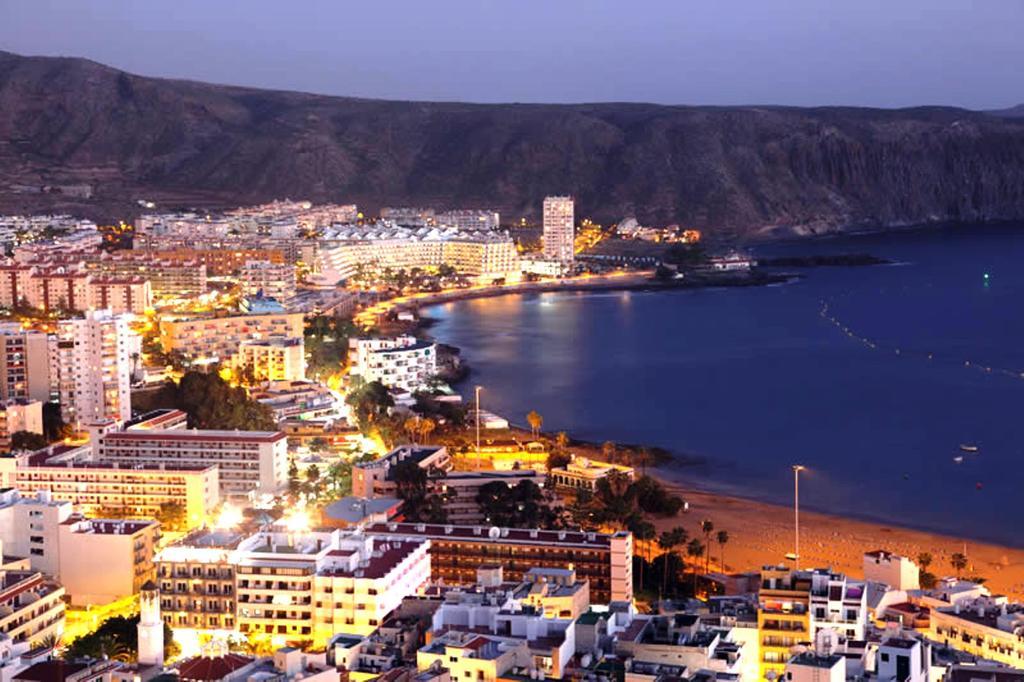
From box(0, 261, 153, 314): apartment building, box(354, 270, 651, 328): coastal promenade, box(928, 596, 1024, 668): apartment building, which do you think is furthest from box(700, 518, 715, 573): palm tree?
box(354, 270, 651, 328): coastal promenade

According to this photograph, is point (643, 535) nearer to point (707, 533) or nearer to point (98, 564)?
point (707, 533)

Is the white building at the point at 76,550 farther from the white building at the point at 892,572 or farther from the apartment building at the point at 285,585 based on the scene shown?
the white building at the point at 892,572

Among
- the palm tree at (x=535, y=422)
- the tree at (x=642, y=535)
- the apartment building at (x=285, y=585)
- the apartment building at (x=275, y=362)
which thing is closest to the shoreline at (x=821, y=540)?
the tree at (x=642, y=535)

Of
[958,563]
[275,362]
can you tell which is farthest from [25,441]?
[958,563]

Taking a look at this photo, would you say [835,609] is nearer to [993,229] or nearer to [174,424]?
[174,424]

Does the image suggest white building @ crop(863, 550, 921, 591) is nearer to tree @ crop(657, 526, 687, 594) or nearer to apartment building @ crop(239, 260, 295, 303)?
tree @ crop(657, 526, 687, 594)

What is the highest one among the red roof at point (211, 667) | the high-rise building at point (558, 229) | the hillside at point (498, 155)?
Answer: the hillside at point (498, 155)

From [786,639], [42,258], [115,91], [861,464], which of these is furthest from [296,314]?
[115,91]
